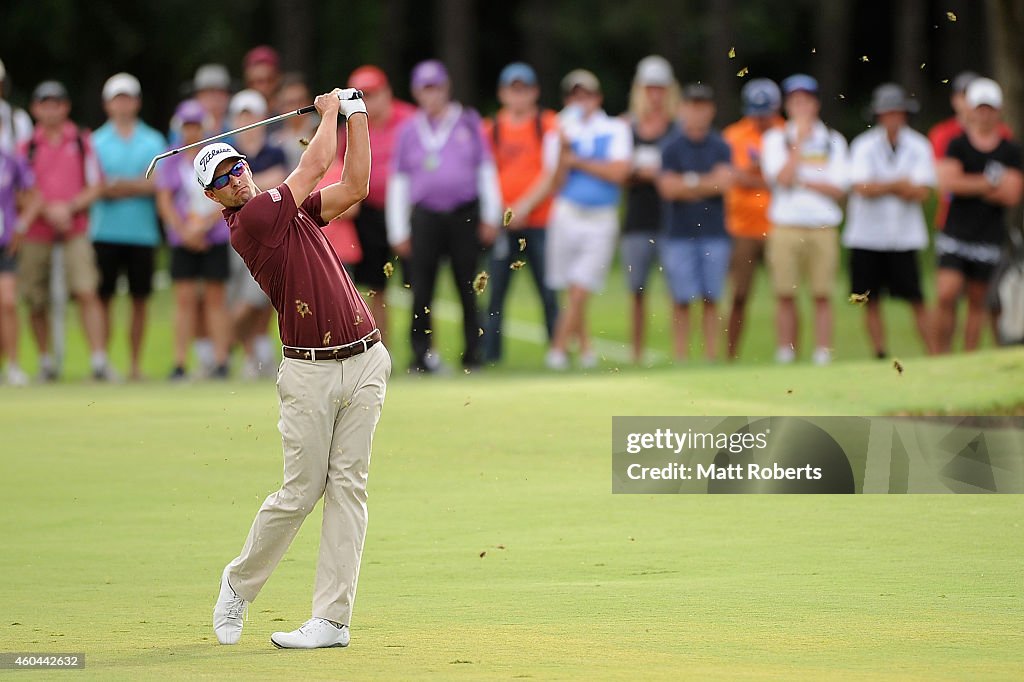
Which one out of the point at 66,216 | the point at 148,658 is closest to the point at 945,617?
the point at 148,658

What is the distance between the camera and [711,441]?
39.7ft

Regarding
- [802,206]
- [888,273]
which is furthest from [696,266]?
[888,273]

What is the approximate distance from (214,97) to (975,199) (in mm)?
6562

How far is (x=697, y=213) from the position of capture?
671 inches

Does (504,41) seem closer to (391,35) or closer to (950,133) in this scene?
(391,35)

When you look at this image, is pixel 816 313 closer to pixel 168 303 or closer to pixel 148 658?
pixel 148 658

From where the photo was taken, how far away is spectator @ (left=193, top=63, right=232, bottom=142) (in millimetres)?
16516

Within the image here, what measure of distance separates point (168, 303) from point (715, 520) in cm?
1928

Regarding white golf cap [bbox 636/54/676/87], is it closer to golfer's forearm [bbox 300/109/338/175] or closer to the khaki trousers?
golfer's forearm [bbox 300/109/338/175]

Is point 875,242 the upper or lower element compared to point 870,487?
upper

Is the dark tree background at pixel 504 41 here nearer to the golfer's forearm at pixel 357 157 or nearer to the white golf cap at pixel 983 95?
the white golf cap at pixel 983 95

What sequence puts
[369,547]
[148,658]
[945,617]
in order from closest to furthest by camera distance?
[148,658] < [945,617] < [369,547]

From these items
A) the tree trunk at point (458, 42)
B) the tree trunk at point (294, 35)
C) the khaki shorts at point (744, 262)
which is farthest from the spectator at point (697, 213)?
→ the tree trunk at point (294, 35)

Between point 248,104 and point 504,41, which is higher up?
point 504,41
